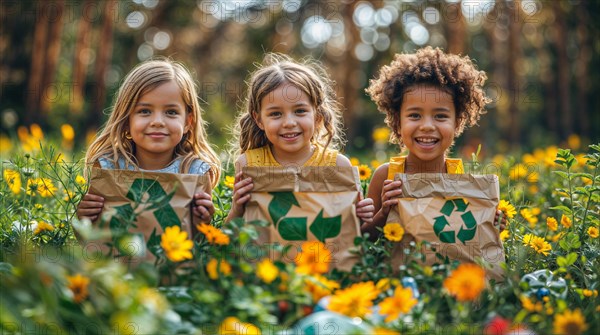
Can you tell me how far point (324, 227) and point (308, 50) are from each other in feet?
48.3

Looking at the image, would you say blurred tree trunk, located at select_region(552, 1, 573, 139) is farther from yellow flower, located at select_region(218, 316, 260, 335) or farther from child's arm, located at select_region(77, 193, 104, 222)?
yellow flower, located at select_region(218, 316, 260, 335)

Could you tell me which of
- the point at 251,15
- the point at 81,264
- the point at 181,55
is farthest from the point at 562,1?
the point at 81,264

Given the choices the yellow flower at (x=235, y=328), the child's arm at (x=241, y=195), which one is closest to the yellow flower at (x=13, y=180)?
the child's arm at (x=241, y=195)

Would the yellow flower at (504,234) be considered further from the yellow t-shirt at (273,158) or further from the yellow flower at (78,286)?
the yellow flower at (78,286)

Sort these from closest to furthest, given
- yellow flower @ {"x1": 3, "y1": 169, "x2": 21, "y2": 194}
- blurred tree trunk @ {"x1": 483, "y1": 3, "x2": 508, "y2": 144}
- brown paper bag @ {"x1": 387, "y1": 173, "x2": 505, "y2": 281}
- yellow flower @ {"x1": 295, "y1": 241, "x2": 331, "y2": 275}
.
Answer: yellow flower @ {"x1": 295, "y1": 241, "x2": 331, "y2": 275} → brown paper bag @ {"x1": 387, "y1": 173, "x2": 505, "y2": 281} → yellow flower @ {"x1": 3, "y1": 169, "x2": 21, "y2": 194} → blurred tree trunk @ {"x1": 483, "y1": 3, "x2": 508, "y2": 144}

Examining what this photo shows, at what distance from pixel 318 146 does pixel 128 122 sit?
883mm

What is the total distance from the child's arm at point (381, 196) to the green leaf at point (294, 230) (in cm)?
35

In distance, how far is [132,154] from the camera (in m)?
2.87

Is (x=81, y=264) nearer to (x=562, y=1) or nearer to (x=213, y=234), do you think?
(x=213, y=234)

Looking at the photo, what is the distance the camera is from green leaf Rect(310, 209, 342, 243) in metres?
2.25

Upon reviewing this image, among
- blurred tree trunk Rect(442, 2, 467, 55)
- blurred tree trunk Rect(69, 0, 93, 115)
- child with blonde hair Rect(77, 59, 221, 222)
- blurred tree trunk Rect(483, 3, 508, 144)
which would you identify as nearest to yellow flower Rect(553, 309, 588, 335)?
child with blonde hair Rect(77, 59, 221, 222)

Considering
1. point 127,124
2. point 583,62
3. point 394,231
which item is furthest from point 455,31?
point 394,231

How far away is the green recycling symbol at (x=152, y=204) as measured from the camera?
2.20m

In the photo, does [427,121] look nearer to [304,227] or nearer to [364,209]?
[364,209]
